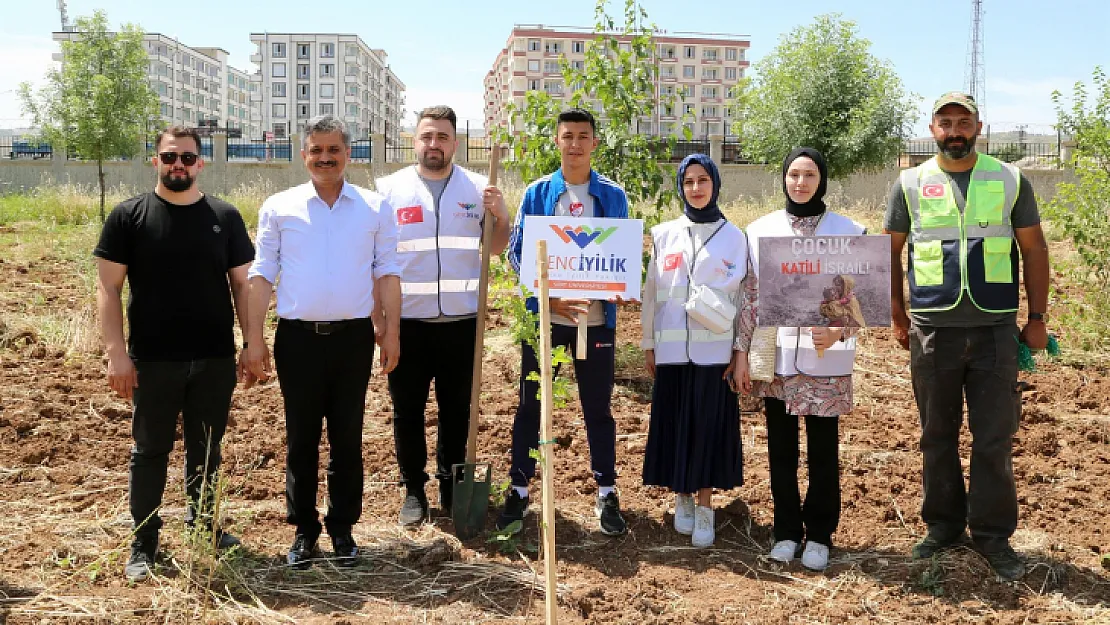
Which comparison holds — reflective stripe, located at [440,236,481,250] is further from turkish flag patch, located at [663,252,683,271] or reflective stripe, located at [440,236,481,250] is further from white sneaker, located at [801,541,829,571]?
white sneaker, located at [801,541,829,571]

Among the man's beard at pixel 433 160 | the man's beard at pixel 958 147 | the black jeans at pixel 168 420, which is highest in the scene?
the man's beard at pixel 958 147

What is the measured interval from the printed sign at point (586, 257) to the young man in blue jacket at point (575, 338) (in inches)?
11.3

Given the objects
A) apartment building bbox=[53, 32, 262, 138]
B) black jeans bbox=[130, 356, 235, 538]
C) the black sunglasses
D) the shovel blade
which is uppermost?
apartment building bbox=[53, 32, 262, 138]

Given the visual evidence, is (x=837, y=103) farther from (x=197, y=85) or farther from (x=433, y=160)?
(x=197, y=85)

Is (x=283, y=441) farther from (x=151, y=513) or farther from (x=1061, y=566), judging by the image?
(x=1061, y=566)

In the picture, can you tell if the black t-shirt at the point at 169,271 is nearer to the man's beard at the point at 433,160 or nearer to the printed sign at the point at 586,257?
the man's beard at the point at 433,160

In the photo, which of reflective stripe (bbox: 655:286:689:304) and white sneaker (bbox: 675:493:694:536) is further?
white sneaker (bbox: 675:493:694:536)

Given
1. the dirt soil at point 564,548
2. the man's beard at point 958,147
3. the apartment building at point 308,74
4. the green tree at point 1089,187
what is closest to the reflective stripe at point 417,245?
the dirt soil at point 564,548

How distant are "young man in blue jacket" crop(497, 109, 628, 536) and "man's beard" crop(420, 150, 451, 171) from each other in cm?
47

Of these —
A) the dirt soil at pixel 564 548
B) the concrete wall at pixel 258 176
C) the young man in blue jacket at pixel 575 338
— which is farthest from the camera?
the concrete wall at pixel 258 176

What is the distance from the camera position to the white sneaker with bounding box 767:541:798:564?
4.18 m

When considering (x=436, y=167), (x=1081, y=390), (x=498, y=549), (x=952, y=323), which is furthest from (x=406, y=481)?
(x=1081, y=390)

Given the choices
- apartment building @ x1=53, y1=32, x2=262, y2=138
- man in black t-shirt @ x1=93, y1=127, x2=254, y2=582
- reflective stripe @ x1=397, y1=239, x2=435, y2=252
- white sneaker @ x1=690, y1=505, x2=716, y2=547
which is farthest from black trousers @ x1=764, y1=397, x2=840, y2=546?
apartment building @ x1=53, y1=32, x2=262, y2=138

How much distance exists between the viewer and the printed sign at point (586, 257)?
4.08 m
